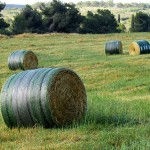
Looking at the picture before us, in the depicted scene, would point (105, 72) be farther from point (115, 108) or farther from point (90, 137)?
point (90, 137)

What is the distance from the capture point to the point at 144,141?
6.50 meters

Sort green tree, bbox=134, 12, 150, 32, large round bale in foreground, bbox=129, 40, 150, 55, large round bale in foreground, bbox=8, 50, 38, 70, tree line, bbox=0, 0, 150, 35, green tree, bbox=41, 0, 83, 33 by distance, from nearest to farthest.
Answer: large round bale in foreground, bbox=8, 50, 38, 70 → large round bale in foreground, bbox=129, 40, 150, 55 → tree line, bbox=0, 0, 150, 35 → green tree, bbox=41, 0, 83, 33 → green tree, bbox=134, 12, 150, 32

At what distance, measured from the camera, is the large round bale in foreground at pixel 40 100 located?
25.6 ft

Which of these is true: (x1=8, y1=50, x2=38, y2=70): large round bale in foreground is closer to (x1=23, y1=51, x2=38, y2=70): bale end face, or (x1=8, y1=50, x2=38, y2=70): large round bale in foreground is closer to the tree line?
(x1=23, y1=51, x2=38, y2=70): bale end face

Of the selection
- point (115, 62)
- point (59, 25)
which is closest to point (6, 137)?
point (115, 62)

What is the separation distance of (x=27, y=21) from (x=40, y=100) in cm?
5752

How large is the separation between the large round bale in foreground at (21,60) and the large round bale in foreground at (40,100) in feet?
47.3

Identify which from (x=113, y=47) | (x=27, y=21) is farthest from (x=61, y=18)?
(x=113, y=47)

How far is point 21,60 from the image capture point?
2262 cm

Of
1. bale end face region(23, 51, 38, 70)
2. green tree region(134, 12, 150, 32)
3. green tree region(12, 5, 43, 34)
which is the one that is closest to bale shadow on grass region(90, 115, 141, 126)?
bale end face region(23, 51, 38, 70)

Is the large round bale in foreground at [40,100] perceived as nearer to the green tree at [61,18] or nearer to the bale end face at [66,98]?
the bale end face at [66,98]

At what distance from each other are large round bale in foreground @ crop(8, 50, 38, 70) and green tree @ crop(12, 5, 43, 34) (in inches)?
1633

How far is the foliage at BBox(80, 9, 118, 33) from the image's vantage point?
70.2m

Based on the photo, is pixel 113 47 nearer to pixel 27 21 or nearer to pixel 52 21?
pixel 27 21
